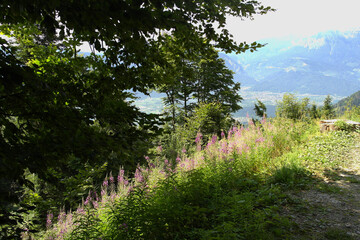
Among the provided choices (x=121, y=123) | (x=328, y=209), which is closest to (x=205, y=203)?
(x=328, y=209)

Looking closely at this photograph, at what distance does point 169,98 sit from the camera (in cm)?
2730

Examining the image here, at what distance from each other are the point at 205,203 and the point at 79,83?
291 cm

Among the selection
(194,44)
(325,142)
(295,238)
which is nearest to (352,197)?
(295,238)

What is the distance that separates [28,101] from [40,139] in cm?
40

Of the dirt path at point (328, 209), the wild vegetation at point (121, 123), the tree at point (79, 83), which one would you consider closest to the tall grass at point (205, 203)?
the wild vegetation at point (121, 123)

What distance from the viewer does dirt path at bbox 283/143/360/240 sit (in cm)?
319

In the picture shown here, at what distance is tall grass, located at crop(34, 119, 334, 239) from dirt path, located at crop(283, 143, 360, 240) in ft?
0.94

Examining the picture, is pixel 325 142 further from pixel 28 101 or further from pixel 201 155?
pixel 28 101

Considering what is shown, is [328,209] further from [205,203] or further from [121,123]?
[121,123]

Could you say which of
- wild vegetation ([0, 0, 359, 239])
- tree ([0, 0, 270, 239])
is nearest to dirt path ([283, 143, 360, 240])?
wild vegetation ([0, 0, 359, 239])

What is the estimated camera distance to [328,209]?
12.8 feet

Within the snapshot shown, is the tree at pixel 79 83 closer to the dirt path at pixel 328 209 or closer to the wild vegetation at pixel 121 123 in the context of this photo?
the wild vegetation at pixel 121 123

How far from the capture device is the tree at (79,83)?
156 centimetres

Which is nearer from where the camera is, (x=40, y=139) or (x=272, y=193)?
(x=40, y=139)
